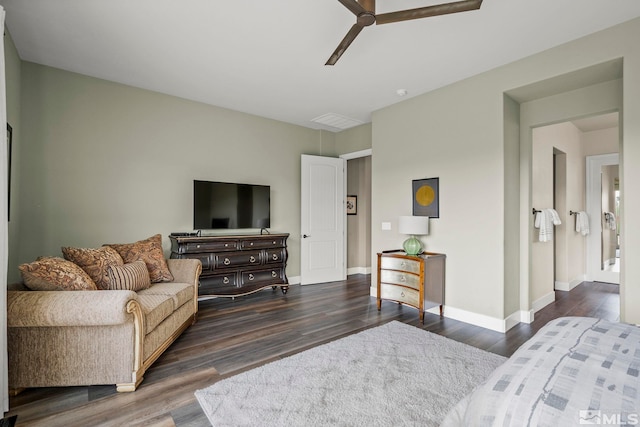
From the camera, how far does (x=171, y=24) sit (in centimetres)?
266

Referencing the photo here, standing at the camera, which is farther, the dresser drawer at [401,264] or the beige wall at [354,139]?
the beige wall at [354,139]

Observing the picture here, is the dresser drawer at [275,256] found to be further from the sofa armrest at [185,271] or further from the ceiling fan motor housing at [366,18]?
the ceiling fan motor housing at [366,18]

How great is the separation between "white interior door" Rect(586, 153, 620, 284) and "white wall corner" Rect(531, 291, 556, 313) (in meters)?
1.85

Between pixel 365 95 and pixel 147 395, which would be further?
pixel 365 95

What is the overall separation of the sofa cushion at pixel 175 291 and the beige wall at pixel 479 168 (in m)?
2.86

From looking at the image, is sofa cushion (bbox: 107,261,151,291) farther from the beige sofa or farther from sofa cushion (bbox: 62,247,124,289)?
the beige sofa

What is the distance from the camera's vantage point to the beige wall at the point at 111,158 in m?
3.38

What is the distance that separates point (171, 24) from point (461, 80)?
306 centimetres

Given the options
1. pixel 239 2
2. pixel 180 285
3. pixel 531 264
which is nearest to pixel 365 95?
pixel 239 2

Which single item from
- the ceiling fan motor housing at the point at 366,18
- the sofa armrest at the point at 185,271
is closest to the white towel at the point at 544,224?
the ceiling fan motor housing at the point at 366,18

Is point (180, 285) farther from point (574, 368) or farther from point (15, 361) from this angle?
point (574, 368)

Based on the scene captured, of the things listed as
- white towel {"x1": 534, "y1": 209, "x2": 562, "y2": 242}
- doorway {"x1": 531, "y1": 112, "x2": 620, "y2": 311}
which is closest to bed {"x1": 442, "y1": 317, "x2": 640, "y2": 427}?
white towel {"x1": 534, "y1": 209, "x2": 562, "y2": 242}

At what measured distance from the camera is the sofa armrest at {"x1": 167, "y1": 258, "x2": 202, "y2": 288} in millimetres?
3456

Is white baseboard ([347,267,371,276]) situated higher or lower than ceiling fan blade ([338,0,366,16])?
lower
